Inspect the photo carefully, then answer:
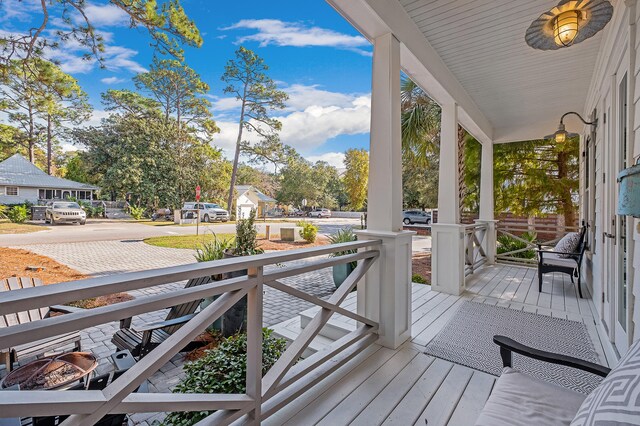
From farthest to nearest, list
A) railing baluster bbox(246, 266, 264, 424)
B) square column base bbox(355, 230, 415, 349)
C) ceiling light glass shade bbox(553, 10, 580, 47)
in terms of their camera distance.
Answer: square column base bbox(355, 230, 415, 349), ceiling light glass shade bbox(553, 10, 580, 47), railing baluster bbox(246, 266, 264, 424)

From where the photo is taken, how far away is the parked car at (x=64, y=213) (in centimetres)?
746

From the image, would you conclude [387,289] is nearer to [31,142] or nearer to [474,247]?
[474,247]

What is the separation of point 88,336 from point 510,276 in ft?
19.3

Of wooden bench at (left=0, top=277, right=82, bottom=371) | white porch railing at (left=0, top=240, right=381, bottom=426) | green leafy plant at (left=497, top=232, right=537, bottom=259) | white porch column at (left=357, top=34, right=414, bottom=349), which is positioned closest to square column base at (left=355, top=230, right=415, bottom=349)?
white porch column at (left=357, top=34, right=414, bottom=349)

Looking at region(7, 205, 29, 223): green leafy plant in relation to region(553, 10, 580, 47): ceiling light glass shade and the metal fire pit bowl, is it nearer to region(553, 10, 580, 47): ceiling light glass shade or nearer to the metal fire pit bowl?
the metal fire pit bowl

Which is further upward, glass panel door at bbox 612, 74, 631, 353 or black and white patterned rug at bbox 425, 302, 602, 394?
glass panel door at bbox 612, 74, 631, 353

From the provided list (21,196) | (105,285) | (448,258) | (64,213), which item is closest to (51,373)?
(105,285)

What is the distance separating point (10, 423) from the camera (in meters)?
1.30

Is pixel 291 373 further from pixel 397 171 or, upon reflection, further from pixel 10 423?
pixel 397 171

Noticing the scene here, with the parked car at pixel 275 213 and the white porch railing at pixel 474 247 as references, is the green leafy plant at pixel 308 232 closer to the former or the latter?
the white porch railing at pixel 474 247

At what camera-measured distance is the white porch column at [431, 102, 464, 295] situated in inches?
144

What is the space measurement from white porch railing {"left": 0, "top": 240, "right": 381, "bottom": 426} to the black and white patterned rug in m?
1.00

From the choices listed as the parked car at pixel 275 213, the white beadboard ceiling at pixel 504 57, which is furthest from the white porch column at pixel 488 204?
the parked car at pixel 275 213

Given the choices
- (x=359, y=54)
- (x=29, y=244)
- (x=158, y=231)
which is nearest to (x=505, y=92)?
(x=359, y=54)
